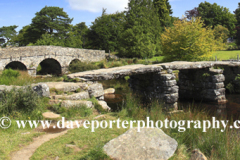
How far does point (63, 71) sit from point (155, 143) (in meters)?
23.9

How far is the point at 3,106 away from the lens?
5.34 meters

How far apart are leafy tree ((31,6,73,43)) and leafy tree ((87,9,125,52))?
194 inches

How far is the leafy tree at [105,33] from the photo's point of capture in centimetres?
3338

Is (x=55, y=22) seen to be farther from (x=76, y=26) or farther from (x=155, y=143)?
(x=155, y=143)

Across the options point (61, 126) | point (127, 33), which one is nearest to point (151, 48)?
point (127, 33)

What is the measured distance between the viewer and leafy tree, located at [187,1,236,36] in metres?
40.9

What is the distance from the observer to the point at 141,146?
10.7 feet

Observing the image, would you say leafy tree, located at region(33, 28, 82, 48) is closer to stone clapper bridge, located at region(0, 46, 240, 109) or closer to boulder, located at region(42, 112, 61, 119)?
stone clapper bridge, located at region(0, 46, 240, 109)

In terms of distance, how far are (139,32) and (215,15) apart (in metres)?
25.4

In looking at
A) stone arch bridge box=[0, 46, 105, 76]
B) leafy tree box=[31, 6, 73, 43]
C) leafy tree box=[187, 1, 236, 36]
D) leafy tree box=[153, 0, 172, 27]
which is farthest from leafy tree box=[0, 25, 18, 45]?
leafy tree box=[187, 1, 236, 36]

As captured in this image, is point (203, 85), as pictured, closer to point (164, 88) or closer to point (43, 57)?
point (164, 88)

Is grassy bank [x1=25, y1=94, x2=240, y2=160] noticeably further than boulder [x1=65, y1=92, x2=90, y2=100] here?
No

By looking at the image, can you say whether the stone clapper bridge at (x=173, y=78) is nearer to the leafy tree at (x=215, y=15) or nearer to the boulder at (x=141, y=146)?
the boulder at (x=141, y=146)

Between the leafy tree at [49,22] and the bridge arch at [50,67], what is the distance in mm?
8127
